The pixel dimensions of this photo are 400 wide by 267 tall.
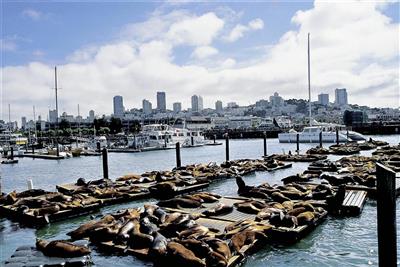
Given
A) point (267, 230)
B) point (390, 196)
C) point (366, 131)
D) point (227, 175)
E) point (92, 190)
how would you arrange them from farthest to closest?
point (366, 131), point (227, 175), point (92, 190), point (267, 230), point (390, 196)

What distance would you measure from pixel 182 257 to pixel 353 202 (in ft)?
25.6

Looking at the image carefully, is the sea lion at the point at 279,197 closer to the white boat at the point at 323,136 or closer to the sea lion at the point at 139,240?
the sea lion at the point at 139,240

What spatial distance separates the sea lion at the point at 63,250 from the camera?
365 inches

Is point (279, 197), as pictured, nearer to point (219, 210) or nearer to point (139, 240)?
point (219, 210)

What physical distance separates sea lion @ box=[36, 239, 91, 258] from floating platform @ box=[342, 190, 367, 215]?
8.50 metres

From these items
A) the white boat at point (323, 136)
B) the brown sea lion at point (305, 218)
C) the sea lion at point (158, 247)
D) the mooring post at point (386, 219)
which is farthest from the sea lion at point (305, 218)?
the white boat at point (323, 136)

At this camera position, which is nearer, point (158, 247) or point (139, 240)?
point (158, 247)

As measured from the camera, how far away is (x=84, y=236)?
35.6ft

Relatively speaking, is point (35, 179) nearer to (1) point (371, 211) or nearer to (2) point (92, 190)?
(2) point (92, 190)

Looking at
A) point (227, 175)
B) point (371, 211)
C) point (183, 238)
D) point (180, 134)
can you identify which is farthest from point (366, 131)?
point (183, 238)

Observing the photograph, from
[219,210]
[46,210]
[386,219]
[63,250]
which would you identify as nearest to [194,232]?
[219,210]

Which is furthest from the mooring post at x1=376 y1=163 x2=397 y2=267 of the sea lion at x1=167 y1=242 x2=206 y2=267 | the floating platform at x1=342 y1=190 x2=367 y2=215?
the floating platform at x1=342 y1=190 x2=367 y2=215

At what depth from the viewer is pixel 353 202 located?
13.7 metres

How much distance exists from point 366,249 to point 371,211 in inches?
168
